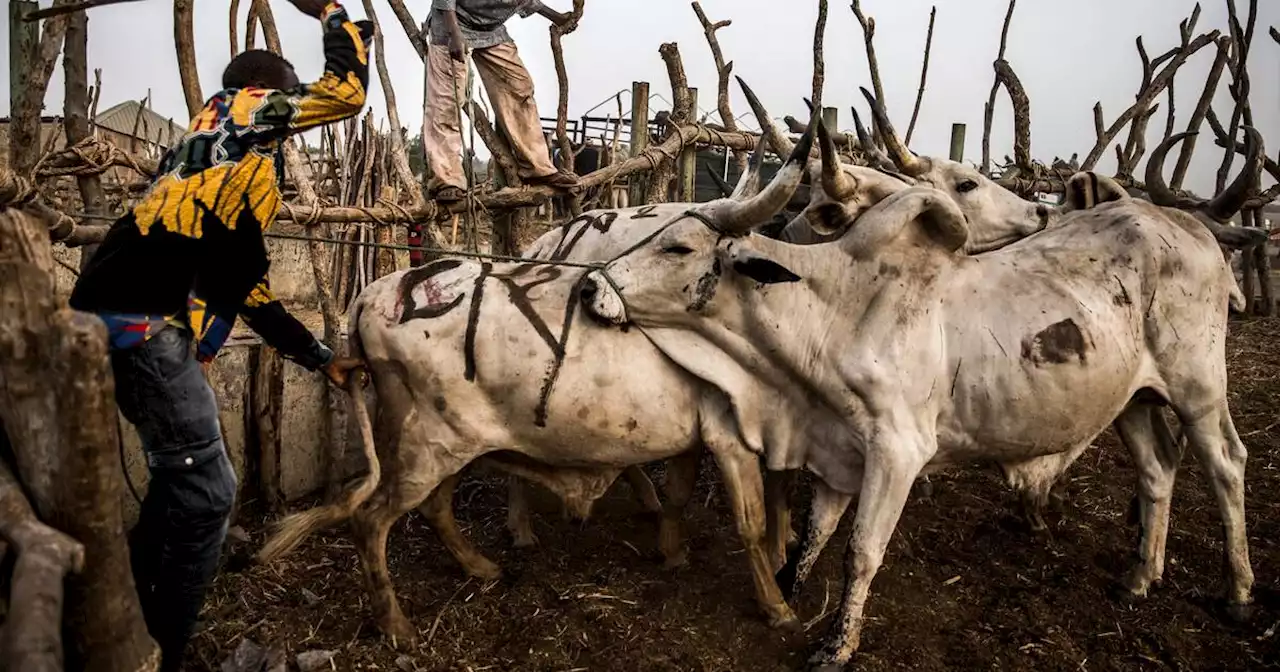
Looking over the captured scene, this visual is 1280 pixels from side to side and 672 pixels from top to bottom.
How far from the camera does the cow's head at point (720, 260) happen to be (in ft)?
12.4

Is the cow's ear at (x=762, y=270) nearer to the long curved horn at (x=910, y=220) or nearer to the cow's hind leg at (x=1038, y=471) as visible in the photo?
the long curved horn at (x=910, y=220)

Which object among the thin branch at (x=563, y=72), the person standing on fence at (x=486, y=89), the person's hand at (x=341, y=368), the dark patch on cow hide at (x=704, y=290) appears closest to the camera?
the person's hand at (x=341, y=368)

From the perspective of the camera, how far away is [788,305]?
12.6 feet

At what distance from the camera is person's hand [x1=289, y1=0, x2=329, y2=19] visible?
3.01m

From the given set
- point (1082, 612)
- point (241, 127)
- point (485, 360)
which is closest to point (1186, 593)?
point (1082, 612)

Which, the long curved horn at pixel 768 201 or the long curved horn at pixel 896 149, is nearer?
the long curved horn at pixel 768 201

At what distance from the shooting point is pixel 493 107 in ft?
18.4

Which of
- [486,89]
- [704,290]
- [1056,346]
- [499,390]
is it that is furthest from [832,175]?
[486,89]

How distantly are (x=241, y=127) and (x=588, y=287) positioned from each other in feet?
4.85

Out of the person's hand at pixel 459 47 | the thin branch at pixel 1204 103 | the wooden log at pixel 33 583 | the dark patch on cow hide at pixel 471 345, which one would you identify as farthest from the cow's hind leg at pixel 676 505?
the thin branch at pixel 1204 103

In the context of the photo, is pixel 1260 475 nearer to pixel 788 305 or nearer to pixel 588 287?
pixel 788 305

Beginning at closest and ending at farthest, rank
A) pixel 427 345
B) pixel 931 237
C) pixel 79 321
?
pixel 79 321 → pixel 427 345 → pixel 931 237

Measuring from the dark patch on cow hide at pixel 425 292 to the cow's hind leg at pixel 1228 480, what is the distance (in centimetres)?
316

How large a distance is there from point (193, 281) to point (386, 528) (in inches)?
54.6
